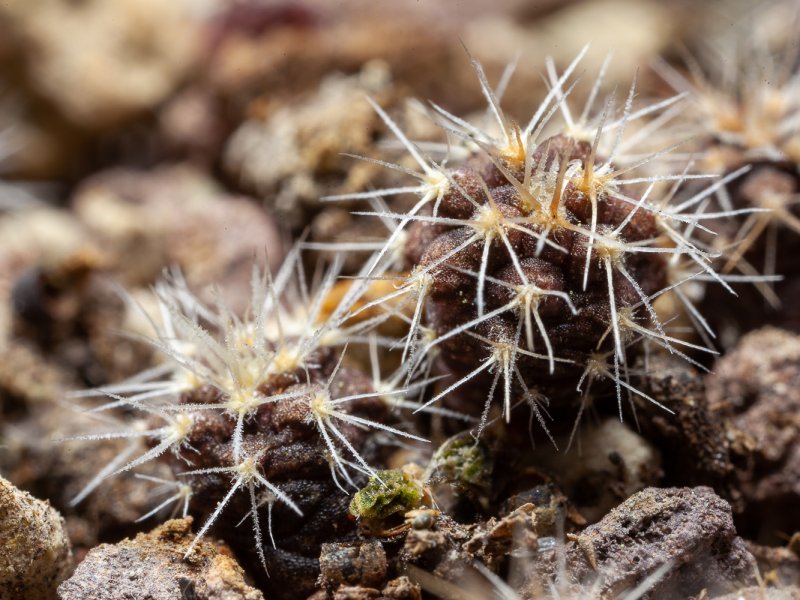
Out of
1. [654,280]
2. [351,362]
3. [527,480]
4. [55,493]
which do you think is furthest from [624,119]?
[55,493]

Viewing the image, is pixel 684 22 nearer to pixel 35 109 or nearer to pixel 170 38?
pixel 170 38

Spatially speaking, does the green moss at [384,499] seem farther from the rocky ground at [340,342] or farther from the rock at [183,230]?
the rock at [183,230]

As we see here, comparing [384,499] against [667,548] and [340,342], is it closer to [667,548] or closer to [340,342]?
[340,342]

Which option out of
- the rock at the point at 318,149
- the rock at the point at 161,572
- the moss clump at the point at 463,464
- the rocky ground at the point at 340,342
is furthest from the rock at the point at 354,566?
the rock at the point at 318,149

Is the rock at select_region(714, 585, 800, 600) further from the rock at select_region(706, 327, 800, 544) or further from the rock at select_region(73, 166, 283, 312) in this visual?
the rock at select_region(73, 166, 283, 312)

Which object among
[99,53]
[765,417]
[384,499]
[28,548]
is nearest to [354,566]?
[384,499]

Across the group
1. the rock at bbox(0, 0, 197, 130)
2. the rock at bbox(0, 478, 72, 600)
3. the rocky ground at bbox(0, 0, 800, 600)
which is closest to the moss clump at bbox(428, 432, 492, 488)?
the rocky ground at bbox(0, 0, 800, 600)
